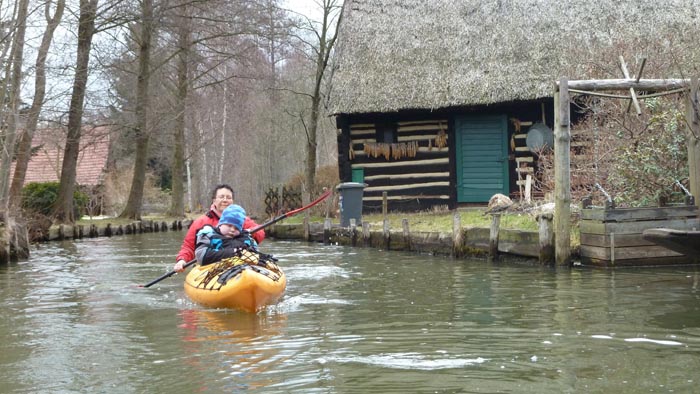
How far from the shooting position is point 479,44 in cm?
2295

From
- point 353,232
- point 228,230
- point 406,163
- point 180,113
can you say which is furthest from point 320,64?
point 228,230

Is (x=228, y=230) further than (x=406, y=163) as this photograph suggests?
No

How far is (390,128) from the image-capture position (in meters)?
23.7

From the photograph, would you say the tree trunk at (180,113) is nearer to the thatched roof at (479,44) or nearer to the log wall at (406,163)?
the thatched roof at (479,44)

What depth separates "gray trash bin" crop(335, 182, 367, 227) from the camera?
67.9ft

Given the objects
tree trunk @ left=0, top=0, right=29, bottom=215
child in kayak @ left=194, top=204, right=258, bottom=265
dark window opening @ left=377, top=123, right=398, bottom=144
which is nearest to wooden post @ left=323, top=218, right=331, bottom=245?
dark window opening @ left=377, top=123, right=398, bottom=144

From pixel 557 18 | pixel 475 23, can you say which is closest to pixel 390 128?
pixel 475 23

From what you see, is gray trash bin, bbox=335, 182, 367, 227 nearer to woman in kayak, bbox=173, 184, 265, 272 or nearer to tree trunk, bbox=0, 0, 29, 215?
tree trunk, bbox=0, 0, 29, 215

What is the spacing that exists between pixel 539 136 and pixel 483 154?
1.73 m

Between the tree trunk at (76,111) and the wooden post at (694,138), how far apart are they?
14.4m

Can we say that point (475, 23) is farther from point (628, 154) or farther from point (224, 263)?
point (224, 263)

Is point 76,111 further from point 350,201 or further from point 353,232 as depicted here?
point 353,232

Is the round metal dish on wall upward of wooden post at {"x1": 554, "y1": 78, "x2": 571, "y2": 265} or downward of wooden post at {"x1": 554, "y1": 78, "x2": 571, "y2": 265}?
upward

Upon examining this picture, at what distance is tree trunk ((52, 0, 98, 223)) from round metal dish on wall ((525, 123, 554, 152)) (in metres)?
10.8
